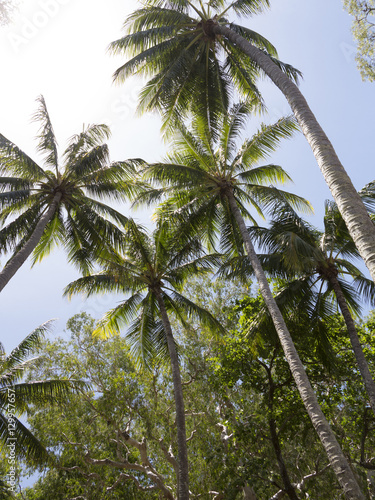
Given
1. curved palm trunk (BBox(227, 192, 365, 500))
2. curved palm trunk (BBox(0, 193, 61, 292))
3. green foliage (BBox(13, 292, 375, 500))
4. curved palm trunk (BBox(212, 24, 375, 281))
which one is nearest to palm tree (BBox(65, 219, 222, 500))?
green foliage (BBox(13, 292, 375, 500))

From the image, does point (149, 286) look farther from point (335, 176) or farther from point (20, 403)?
point (335, 176)

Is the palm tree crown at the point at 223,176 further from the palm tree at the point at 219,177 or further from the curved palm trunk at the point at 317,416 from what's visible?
the curved palm trunk at the point at 317,416

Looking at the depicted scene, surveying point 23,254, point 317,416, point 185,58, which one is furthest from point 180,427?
point 185,58

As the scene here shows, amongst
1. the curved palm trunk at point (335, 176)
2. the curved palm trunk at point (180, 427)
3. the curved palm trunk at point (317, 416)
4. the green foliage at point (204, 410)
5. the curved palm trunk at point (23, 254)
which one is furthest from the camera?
the green foliage at point (204, 410)

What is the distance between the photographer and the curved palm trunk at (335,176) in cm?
463

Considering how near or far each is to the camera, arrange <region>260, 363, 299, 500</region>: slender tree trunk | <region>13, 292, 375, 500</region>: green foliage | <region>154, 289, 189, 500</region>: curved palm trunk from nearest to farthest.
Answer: <region>154, 289, 189, 500</region>: curved palm trunk < <region>260, 363, 299, 500</region>: slender tree trunk < <region>13, 292, 375, 500</region>: green foliage

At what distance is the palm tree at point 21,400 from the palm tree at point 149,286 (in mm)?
2720

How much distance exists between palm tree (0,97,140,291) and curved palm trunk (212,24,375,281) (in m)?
6.07

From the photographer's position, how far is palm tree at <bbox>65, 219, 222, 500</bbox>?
12672 mm

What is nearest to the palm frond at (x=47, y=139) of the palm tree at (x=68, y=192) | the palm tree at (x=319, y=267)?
the palm tree at (x=68, y=192)

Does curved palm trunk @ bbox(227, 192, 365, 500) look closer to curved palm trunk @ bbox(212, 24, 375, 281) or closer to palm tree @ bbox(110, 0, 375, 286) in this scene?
curved palm trunk @ bbox(212, 24, 375, 281)

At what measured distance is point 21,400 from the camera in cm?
1002

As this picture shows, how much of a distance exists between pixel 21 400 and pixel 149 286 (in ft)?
16.3

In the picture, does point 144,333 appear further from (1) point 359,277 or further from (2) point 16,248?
(1) point 359,277
